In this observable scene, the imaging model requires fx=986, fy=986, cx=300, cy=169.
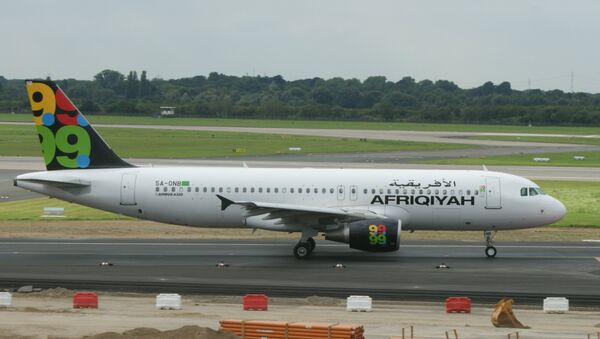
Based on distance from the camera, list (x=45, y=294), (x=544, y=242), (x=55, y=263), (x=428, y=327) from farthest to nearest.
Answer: (x=544, y=242) → (x=55, y=263) → (x=45, y=294) → (x=428, y=327)

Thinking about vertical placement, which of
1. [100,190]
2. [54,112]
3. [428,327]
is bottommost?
[428,327]

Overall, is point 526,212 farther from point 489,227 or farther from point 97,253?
point 97,253

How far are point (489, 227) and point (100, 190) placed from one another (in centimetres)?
1706

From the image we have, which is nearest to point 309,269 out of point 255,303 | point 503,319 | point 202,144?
point 255,303

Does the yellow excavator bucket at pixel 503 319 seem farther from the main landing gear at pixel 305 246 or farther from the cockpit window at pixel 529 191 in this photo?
the cockpit window at pixel 529 191

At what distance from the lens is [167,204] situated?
141 feet

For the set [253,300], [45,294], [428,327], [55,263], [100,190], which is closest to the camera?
[428,327]

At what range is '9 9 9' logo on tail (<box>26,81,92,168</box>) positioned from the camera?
141 ft

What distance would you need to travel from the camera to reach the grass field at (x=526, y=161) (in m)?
93.3

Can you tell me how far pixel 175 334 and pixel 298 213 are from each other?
15796 millimetres

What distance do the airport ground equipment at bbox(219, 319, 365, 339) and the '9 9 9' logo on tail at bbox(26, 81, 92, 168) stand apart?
1883 cm

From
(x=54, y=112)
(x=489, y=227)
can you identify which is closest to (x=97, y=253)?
(x=54, y=112)

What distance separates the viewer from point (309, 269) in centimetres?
3897

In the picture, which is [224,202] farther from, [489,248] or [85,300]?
[489,248]
